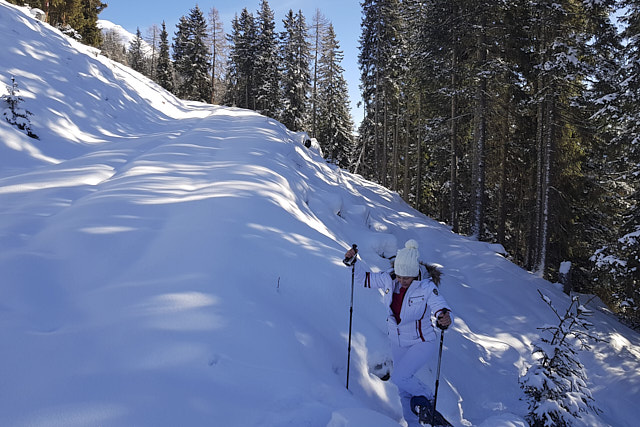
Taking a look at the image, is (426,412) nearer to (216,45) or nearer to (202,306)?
(202,306)

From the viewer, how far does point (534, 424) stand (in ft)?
15.6

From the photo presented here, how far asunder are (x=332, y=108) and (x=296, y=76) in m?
5.91

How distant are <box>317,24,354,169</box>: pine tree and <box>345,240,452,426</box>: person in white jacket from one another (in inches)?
1434

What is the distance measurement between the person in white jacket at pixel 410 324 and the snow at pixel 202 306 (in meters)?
0.52

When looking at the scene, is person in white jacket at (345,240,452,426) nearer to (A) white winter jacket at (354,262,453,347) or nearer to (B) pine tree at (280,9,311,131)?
(A) white winter jacket at (354,262,453,347)

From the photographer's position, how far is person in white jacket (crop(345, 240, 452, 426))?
3.89 m

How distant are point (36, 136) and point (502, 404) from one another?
13.6 metres

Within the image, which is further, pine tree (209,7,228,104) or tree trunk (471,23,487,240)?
pine tree (209,7,228,104)

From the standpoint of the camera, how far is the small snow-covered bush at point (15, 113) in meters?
9.96

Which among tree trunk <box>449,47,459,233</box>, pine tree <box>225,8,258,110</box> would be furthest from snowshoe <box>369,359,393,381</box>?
pine tree <box>225,8,258,110</box>

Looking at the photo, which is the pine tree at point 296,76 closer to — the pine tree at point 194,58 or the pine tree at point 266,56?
the pine tree at point 266,56

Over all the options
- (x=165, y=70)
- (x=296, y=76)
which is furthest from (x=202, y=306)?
(x=165, y=70)

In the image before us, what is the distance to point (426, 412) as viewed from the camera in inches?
149

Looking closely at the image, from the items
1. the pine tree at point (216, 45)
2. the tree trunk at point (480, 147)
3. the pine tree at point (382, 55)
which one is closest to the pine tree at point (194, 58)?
the pine tree at point (216, 45)
